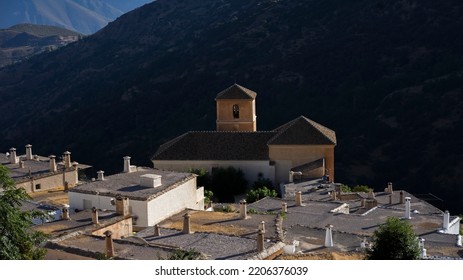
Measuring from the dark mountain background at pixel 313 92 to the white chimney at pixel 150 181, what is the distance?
28.3m

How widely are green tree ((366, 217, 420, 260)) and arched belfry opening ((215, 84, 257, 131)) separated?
23.7 meters

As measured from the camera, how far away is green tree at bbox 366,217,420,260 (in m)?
12.6

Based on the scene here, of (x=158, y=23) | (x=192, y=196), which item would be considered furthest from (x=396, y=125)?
(x=158, y=23)

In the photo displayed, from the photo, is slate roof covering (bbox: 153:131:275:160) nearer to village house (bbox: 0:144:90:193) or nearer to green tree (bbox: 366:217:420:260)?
village house (bbox: 0:144:90:193)

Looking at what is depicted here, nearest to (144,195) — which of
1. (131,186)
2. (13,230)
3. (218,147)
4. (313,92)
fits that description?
(131,186)

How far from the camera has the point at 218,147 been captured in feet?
107

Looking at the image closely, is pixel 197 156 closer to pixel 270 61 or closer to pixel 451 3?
pixel 270 61

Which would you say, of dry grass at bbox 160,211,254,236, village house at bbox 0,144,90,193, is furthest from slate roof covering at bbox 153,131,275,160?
dry grass at bbox 160,211,254,236

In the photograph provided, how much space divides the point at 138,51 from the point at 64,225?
342ft

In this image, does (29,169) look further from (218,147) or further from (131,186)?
(131,186)

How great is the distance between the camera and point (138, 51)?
11981cm

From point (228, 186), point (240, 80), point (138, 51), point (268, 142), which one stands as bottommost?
point (228, 186)

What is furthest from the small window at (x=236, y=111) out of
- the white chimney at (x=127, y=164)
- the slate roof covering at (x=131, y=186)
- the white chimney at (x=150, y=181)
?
the white chimney at (x=150, y=181)

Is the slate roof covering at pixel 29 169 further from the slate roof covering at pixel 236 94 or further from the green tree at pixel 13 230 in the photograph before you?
the green tree at pixel 13 230
